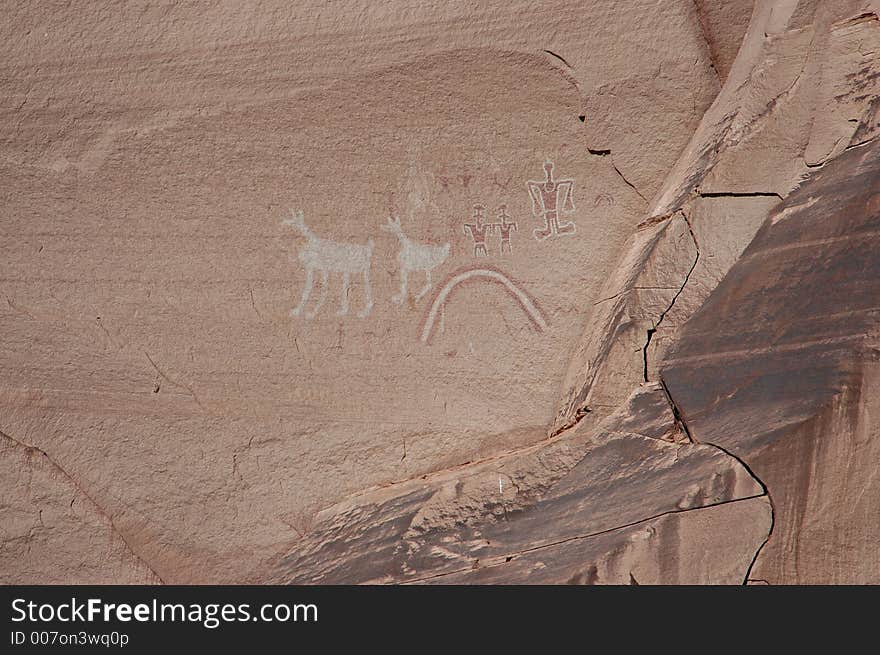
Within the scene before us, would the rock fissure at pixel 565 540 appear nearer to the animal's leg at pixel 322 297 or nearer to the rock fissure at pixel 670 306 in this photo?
the rock fissure at pixel 670 306

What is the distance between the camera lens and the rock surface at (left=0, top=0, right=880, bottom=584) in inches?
78.4

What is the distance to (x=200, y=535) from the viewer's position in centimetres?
222

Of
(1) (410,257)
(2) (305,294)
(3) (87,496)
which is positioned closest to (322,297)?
(2) (305,294)

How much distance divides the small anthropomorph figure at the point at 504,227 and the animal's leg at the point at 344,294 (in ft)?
1.24

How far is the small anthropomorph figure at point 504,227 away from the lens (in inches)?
85.9

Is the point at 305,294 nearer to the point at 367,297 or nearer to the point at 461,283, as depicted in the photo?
the point at 367,297

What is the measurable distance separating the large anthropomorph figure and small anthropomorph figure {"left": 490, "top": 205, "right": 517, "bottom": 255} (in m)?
0.06

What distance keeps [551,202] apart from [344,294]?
558mm

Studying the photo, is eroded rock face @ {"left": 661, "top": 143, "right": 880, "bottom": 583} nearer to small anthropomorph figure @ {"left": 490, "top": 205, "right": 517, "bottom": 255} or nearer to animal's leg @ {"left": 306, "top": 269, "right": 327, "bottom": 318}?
small anthropomorph figure @ {"left": 490, "top": 205, "right": 517, "bottom": 255}

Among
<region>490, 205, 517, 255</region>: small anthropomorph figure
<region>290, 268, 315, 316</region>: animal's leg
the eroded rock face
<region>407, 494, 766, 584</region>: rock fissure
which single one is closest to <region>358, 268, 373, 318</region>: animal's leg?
<region>290, 268, 315, 316</region>: animal's leg

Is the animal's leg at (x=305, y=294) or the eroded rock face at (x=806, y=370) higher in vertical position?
the animal's leg at (x=305, y=294)

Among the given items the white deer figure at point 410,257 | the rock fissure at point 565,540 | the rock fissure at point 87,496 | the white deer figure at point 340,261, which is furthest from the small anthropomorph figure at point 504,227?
the rock fissure at point 87,496

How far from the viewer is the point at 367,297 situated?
221 centimetres

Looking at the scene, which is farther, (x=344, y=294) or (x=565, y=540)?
(x=344, y=294)
